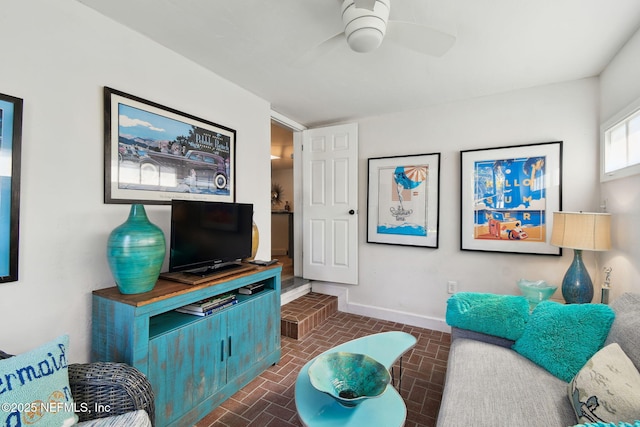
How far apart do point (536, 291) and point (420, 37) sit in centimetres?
213

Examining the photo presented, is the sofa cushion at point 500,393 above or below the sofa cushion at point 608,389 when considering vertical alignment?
below

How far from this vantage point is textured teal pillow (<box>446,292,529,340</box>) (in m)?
1.59

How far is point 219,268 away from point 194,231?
35cm

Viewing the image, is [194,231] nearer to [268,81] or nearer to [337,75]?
[268,81]

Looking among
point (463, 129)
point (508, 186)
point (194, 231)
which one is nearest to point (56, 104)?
point (194, 231)

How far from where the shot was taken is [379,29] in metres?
1.29

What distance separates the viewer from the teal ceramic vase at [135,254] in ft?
4.45

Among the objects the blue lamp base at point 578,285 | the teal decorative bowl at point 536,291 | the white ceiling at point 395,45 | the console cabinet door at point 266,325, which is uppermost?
the white ceiling at point 395,45

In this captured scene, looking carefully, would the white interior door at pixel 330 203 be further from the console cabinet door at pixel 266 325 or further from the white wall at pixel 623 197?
the white wall at pixel 623 197

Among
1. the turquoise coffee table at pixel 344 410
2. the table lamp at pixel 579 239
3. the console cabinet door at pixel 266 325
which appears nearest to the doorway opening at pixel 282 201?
the console cabinet door at pixel 266 325

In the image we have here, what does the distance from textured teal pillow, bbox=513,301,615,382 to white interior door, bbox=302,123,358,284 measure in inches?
75.7

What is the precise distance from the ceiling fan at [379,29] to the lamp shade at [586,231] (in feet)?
5.10

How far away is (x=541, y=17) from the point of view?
5.15 feet

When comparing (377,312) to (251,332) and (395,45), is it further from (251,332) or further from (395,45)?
(395,45)
